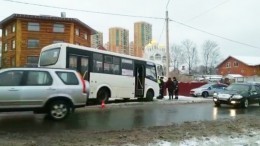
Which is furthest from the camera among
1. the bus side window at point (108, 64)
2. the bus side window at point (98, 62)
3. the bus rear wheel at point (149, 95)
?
the bus rear wheel at point (149, 95)

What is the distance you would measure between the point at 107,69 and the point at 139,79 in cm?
357

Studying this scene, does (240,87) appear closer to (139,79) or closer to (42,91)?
(139,79)

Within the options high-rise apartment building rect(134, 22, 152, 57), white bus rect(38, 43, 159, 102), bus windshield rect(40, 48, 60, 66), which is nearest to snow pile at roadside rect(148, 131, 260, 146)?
white bus rect(38, 43, 159, 102)

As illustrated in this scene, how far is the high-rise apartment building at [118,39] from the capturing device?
87.7 m

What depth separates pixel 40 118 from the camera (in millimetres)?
14195

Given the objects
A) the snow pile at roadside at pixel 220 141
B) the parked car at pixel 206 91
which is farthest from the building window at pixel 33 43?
the snow pile at roadside at pixel 220 141

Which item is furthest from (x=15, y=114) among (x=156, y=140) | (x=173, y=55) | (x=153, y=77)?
(x=173, y=55)

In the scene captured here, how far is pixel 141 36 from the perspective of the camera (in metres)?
73.8

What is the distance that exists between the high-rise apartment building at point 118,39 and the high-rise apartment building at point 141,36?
1158cm

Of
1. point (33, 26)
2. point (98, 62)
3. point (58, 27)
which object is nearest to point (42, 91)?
point (98, 62)

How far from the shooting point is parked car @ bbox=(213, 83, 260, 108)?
2198cm

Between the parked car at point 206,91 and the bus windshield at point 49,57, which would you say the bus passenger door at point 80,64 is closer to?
the bus windshield at point 49,57

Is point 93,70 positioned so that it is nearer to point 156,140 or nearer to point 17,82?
point 17,82

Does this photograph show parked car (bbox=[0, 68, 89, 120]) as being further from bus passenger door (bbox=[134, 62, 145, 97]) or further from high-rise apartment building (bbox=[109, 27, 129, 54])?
high-rise apartment building (bbox=[109, 27, 129, 54])
